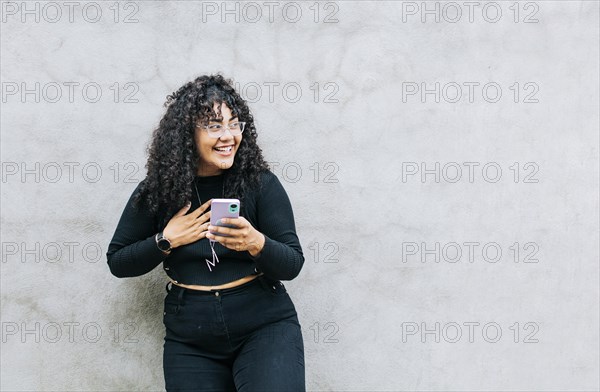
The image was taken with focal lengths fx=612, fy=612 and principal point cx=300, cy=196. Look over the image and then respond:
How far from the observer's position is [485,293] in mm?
3199

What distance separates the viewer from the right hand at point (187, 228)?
8.02 feet

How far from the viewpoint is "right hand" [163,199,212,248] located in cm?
244

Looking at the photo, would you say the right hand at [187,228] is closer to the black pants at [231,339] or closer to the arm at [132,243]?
the arm at [132,243]

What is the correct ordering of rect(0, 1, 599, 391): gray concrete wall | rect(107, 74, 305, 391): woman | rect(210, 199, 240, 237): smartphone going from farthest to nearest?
rect(0, 1, 599, 391): gray concrete wall
rect(107, 74, 305, 391): woman
rect(210, 199, 240, 237): smartphone

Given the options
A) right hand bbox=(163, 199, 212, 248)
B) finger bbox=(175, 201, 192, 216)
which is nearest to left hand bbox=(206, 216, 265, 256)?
right hand bbox=(163, 199, 212, 248)

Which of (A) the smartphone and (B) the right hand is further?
(B) the right hand

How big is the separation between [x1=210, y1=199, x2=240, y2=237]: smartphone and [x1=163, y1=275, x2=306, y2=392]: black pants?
326 millimetres

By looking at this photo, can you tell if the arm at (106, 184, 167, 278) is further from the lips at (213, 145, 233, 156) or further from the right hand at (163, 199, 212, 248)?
the lips at (213, 145, 233, 156)

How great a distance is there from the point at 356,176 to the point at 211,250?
101cm

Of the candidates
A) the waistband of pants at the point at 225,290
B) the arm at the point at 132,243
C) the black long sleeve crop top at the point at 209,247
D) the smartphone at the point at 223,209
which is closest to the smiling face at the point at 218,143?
the black long sleeve crop top at the point at 209,247

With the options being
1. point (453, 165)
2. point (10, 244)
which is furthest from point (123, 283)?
point (453, 165)

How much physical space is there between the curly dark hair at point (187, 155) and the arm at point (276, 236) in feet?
0.24

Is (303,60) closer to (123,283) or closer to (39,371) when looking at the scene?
(123,283)

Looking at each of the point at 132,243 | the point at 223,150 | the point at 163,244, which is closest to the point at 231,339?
the point at 163,244
